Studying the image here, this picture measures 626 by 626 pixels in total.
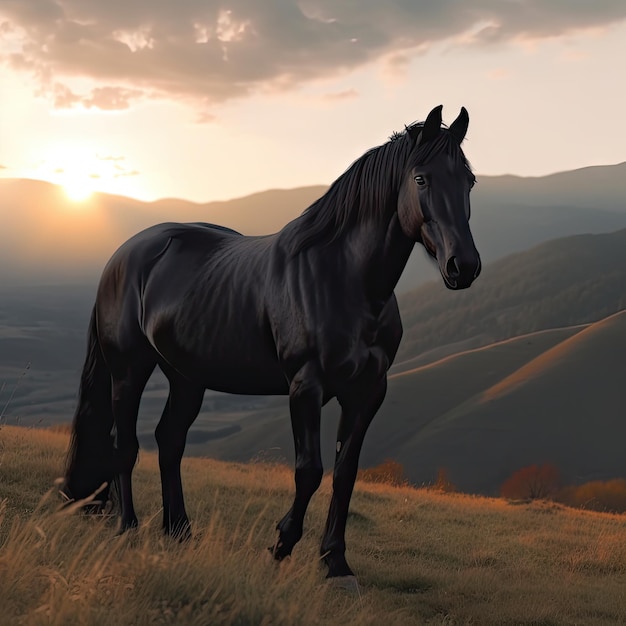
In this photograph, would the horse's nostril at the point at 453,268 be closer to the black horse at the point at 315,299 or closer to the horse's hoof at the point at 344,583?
the black horse at the point at 315,299

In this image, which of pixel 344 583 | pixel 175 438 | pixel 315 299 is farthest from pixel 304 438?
A: pixel 175 438

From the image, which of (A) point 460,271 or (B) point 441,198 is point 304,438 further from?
(B) point 441,198

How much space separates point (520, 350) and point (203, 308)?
502 feet

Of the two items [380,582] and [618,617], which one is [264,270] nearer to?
[380,582]

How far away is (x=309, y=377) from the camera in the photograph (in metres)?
5.35

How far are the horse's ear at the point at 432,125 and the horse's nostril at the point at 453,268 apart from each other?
98 cm

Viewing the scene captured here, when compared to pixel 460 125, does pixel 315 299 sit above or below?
below

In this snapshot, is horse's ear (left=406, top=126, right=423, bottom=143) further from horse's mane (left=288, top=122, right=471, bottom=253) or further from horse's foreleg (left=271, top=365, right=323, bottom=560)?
horse's foreleg (left=271, top=365, right=323, bottom=560)

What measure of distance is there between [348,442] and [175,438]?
2.10m

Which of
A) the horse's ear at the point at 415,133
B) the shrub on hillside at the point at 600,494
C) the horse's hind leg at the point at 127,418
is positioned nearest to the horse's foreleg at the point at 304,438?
the horse's ear at the point at 415,133

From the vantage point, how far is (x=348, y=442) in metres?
5.79

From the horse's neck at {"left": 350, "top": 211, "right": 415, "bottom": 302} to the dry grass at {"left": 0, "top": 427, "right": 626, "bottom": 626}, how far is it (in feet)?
5.92

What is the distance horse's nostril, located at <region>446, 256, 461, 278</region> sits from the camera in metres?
4.72

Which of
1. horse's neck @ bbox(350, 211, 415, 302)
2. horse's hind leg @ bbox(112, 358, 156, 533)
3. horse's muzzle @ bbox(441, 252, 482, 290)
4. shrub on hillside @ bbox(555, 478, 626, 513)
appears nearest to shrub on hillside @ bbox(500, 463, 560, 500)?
shrub on hillside @ bbox(555, 478, 626, 513)
